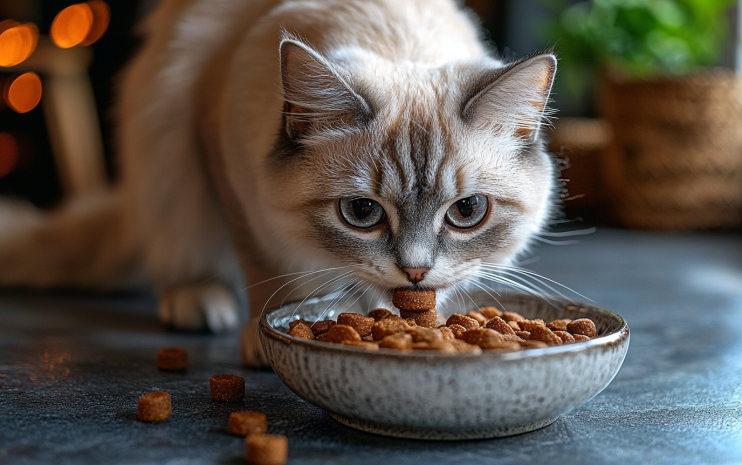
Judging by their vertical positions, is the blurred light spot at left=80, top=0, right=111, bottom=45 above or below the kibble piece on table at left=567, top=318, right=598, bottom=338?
above

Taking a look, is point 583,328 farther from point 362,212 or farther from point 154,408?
point 154,408

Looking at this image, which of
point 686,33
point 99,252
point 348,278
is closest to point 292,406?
point 348,278

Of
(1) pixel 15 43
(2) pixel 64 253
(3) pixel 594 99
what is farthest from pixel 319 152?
(3) pixel 594 99

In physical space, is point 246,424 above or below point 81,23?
below

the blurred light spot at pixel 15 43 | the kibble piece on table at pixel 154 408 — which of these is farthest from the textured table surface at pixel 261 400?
the blurred light spot at pixel 15 43

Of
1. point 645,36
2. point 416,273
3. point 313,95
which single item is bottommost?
point 416,273

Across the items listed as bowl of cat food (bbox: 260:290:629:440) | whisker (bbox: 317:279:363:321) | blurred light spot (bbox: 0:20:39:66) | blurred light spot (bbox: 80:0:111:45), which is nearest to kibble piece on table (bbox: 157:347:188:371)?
whisker (bbox: 317:279:363:321)

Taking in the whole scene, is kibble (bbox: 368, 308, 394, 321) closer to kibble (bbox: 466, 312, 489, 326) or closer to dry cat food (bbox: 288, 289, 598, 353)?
dry cat food (bbox: 288, 289, 598, 353)
